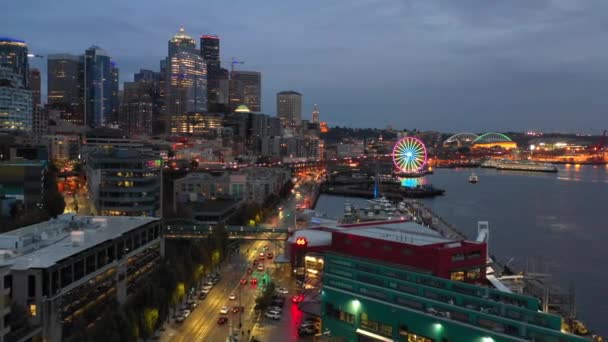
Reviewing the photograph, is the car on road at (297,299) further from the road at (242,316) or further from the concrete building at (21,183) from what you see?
the concrete building at (21,183)

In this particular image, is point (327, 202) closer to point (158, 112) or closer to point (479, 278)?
point (479, 278)

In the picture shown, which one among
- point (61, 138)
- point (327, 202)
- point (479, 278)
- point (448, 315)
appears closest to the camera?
point (448, 315)

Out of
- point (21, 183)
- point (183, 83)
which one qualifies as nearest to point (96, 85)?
point (183, 83)

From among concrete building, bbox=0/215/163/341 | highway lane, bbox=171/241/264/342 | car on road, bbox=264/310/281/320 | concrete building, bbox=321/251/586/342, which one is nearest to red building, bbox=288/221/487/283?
highway lane, bbox=171/241/264/342

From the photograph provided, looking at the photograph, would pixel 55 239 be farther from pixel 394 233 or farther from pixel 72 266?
Result: pixel 394 233

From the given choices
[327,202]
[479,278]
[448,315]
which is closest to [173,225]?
[479,278]

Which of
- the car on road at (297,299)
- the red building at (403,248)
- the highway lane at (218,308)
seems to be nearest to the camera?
the highway lane at (218,308)

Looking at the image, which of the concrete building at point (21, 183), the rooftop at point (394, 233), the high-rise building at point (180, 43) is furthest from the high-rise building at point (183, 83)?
the rooftop at point (394, 233)
